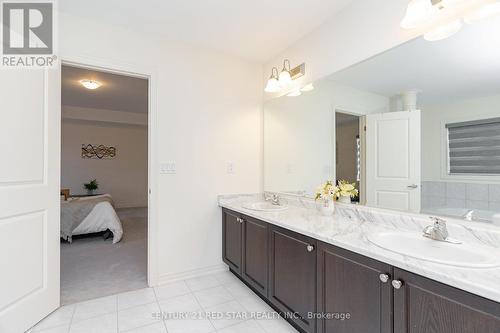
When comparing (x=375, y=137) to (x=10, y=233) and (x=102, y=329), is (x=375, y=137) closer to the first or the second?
(x=102, y=329)

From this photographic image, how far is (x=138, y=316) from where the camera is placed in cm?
193

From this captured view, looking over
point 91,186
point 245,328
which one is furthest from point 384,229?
point 91,186

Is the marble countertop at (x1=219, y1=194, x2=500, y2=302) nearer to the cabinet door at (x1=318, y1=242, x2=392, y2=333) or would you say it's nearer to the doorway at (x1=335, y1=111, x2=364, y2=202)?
the cabinet door at (x1=318, y1=242, x2=392, y2=333)

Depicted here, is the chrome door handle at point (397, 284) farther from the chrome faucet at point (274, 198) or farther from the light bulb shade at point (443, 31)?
the chrome faucet at point (274, 198)

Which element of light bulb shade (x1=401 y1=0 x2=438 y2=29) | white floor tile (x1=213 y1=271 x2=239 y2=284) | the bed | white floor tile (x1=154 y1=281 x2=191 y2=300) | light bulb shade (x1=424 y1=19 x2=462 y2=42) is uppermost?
light bulb shade (x1=401 y1=0 x2=438 y2=29)

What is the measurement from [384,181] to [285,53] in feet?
5.57

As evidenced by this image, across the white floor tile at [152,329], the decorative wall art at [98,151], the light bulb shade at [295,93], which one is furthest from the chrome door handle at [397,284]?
the decorative wall art at [98,151]

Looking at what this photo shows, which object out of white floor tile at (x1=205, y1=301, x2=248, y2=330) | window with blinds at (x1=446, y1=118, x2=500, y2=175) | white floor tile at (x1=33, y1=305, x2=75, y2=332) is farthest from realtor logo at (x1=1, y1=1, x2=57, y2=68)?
window with blinds at (x1=446, y1=118, x2=500, y2=175)

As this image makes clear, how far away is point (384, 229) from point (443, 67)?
3.43ft

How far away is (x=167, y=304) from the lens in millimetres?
2109

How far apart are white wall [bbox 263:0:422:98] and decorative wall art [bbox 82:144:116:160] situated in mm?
5889

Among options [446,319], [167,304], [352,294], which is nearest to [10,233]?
[167,304]

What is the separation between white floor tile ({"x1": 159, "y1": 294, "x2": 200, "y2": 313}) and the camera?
2.03 m

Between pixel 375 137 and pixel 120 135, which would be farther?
pixel 120 135
